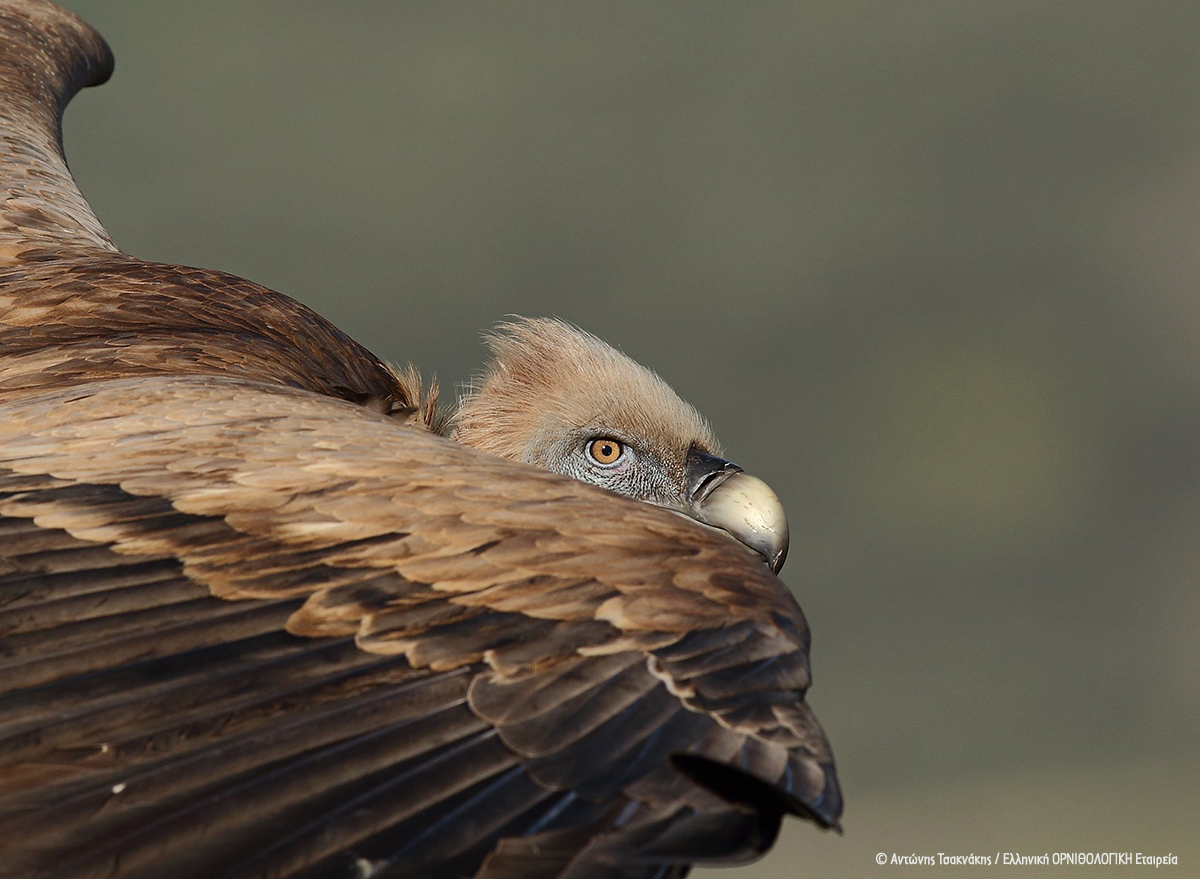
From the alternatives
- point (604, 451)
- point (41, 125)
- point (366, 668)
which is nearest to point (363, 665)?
point (366, 668)

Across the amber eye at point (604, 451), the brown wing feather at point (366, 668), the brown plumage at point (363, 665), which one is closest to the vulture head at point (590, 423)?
the amber eye at point (604, 451)

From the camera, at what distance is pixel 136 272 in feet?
11.3

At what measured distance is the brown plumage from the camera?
1582 mm

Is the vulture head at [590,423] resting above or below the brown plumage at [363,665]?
above

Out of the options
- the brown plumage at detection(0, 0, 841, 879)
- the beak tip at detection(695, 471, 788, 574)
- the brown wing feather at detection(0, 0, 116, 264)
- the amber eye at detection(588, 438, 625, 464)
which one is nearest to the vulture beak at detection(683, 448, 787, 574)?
the beak tip at detection(695, 471, 788, 574)

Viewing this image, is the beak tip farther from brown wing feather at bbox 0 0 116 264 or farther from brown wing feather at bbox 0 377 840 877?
brown wing feather at bbox 0 0 116 264

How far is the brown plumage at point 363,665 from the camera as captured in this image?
1582 mm

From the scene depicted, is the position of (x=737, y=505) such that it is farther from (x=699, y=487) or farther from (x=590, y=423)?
(x=590, y=423)

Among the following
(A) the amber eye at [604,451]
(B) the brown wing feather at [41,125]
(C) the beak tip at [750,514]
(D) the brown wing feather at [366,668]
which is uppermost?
(B) the brown wing feather at [41,125]

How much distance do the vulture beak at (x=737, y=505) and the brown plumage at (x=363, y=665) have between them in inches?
59.9

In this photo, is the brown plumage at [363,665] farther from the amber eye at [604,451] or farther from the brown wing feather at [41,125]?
the amber eye at [604,451]

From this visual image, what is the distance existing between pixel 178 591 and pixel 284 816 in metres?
0.39

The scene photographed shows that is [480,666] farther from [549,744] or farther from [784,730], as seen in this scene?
[784,730]

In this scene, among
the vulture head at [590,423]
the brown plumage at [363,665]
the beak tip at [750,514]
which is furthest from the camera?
the vulture head at [590,423]
